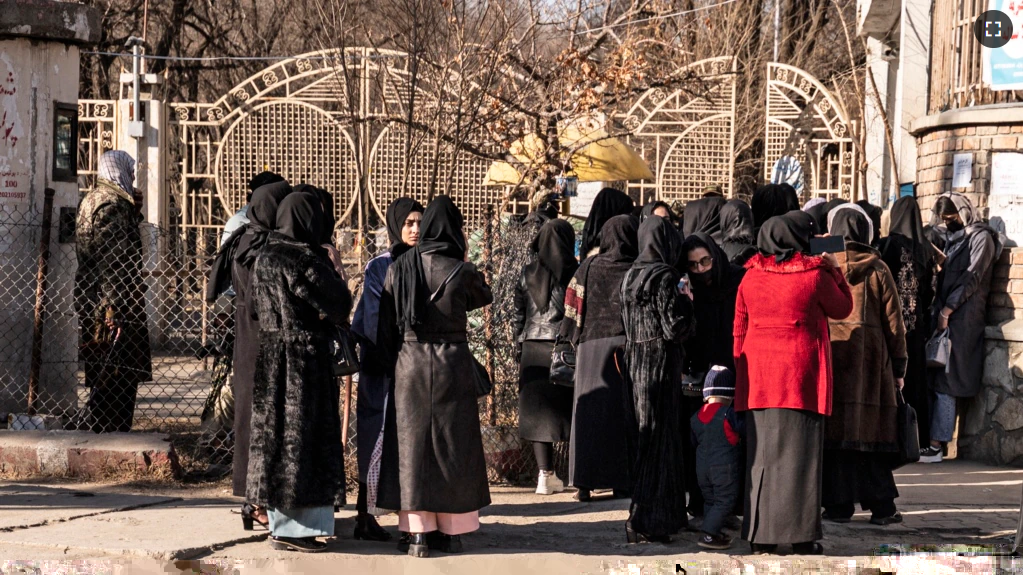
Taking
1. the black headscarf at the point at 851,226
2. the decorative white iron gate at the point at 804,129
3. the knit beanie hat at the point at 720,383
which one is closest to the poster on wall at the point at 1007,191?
the decorative white iron gate at the point at 804,129

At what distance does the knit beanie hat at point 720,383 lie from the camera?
20.6 ft

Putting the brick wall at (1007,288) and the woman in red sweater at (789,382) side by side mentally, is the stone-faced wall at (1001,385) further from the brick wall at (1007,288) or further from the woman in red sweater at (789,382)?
the woman in red sweater at (789,382)

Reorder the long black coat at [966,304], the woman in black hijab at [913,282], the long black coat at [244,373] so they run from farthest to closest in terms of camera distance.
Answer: the long black coat at [966,304], the woman in black hijab at [913,282], the long black coat at [244,373]

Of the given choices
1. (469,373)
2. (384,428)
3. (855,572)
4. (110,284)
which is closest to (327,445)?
(384,428)

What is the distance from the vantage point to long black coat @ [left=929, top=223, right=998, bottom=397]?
29.0ft

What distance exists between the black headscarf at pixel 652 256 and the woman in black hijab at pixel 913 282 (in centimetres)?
225

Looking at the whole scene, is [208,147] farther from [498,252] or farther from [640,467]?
[640,467]

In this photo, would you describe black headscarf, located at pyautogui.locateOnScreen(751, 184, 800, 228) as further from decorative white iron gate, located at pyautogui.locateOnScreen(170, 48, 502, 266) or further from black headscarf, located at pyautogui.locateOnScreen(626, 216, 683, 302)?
decorative white iron gate, located at pyautogui.locateOnScreen(170, 48, 502, 266)

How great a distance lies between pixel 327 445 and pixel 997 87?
4.44 metres

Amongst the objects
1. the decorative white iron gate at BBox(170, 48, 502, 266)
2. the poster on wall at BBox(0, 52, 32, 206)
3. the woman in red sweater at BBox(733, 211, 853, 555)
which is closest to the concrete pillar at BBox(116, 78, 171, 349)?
the decorative white iron gate at BBox(170, 48, 502, 266)

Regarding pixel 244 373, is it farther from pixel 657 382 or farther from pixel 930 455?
pixel 930 455

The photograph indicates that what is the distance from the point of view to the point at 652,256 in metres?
6.20

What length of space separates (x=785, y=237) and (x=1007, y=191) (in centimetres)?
541

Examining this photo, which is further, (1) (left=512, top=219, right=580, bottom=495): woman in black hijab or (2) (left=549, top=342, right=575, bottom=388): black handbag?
(1) (left=512, top=219, right=580, bottom=495): woman in black hijab
